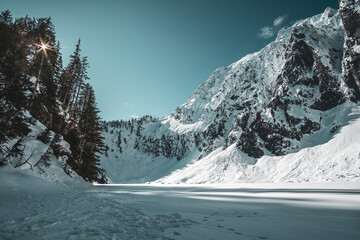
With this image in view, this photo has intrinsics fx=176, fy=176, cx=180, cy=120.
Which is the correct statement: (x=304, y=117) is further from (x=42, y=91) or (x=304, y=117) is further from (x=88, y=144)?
(x=42, y=91)

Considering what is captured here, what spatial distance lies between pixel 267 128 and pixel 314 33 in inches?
1832

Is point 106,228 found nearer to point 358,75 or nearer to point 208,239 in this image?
point 208,239

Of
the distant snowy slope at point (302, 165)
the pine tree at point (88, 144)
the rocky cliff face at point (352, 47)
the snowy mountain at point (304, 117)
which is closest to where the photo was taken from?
the pine tree at point (88, 144)

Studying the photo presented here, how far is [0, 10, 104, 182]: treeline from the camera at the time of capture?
996cm

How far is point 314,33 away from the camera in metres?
75.7

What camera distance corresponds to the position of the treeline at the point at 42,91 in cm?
996

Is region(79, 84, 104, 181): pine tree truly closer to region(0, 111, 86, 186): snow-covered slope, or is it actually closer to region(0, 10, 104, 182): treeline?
region(0, 10, 104, 182): treeline

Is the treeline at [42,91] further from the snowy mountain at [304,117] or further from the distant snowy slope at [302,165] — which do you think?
the distant snowy slope at [302,165]

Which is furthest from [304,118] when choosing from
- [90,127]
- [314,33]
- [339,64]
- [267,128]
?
[90,127]

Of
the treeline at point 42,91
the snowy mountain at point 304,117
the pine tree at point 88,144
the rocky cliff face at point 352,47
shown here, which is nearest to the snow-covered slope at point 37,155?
the treeline at point 42,91

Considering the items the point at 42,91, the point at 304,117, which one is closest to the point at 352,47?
the point at 304,117

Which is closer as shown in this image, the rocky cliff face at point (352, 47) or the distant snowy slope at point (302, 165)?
the distant snowy slope at point (302, 165)

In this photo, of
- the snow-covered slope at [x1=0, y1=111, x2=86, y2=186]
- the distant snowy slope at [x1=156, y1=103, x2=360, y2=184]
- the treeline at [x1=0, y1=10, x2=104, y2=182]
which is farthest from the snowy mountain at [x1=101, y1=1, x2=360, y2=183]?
the snow-covered slope at [x1=0, y1=111, x2=86, y2=186]

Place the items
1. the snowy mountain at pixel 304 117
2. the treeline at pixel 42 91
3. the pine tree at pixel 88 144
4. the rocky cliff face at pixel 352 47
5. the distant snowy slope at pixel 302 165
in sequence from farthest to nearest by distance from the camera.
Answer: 1. the rocky cliff face at pixel 352 47
2. the snowy mountain at pixel 304 117
3. the distant snowy slope at pixel 302 165
4. the pine tree at pixel 88 144
5. the treeline at pixel 42 91
